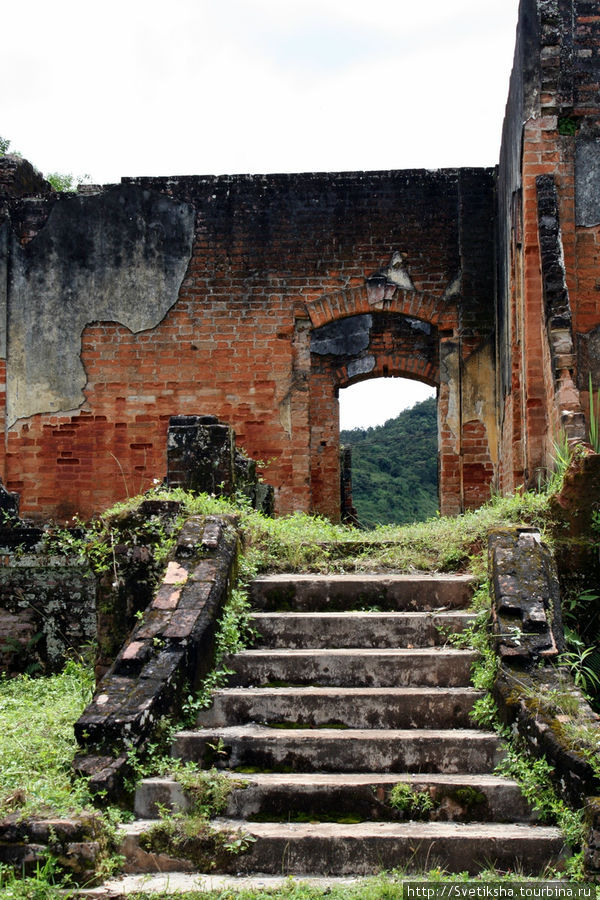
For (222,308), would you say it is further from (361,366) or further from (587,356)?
(587,356)

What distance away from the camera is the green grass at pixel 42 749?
366 cm

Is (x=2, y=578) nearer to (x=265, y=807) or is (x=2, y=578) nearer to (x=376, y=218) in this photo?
(x=265, y=807)

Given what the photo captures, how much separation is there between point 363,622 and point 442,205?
6.93 meters

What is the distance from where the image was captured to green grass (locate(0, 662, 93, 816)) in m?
3.66

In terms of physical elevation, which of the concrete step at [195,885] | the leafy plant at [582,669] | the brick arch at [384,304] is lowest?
the concrete step at [195,885]

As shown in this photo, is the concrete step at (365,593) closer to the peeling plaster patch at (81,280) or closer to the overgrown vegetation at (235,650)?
the overgrown vegetation at (235,650)

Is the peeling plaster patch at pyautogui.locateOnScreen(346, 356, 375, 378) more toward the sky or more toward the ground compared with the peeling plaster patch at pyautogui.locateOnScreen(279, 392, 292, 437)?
more toward the sky

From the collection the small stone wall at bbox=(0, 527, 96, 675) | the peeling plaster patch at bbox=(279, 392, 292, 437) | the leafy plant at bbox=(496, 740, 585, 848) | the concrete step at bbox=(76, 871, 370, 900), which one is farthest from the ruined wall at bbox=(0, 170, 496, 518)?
the concrete step at bbox=(76, 871, 370, 900)

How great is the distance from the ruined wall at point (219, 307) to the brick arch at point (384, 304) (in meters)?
0.02

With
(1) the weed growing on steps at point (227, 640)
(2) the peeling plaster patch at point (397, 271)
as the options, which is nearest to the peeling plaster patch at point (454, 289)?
(2) the peeling plaster patch at point (397, 271)

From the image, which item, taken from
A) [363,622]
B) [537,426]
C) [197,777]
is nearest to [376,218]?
[537,426]

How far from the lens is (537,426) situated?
25.3 ft

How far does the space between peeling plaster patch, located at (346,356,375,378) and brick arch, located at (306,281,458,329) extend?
138 inches

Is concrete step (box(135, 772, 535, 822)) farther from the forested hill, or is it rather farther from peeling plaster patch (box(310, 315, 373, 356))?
the forested hill
